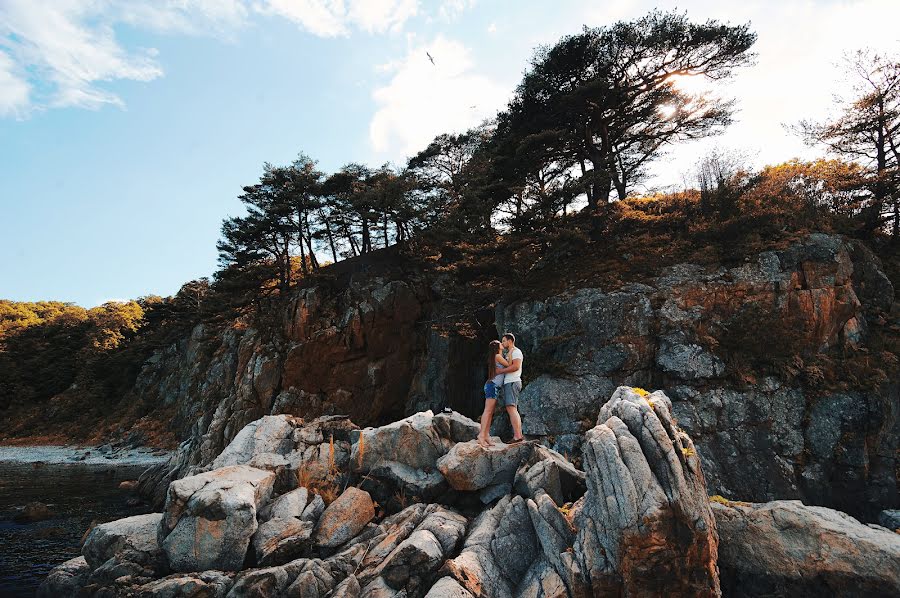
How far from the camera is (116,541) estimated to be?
389 inches

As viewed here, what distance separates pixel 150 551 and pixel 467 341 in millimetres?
20600

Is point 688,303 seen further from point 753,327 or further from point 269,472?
point 269,472

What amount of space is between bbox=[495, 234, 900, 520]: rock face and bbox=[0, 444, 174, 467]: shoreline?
3693 cm

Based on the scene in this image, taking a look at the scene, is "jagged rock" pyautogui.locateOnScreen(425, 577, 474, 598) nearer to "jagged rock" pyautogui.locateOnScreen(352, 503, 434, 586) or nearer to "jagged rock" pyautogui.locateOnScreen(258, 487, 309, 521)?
"jagged rock" pyautogui.locateOnScreen(352, 503, 434, 586)

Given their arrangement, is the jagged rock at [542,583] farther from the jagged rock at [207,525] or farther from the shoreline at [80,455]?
the shoreline at [80,455]

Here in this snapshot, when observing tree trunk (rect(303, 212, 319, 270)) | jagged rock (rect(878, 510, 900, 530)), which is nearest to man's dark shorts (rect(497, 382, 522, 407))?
jagged rock (rect(878, 510, 900, 530))

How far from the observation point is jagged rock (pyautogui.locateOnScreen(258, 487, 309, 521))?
33.4 feet

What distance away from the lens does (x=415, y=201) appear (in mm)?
31578

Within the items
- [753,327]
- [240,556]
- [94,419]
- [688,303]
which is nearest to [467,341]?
[688,303]

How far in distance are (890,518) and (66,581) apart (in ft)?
73.5

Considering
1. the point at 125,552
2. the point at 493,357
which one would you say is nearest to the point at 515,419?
the point at 493,357

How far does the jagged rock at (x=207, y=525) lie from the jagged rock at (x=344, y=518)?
5.02ft

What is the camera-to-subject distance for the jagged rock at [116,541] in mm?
9750

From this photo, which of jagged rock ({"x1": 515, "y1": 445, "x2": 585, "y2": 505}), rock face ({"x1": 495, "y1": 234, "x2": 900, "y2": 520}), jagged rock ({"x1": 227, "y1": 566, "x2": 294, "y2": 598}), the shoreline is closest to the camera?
jagged rock ({"x1": 227, "y1": 566, "x2": 294, "y2": 598})
